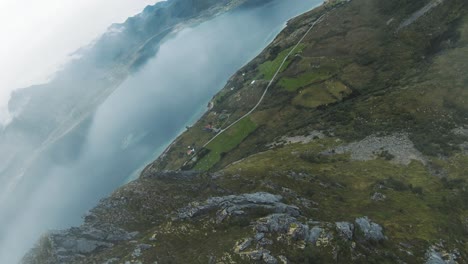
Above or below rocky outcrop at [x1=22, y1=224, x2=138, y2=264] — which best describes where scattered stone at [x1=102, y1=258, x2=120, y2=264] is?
below

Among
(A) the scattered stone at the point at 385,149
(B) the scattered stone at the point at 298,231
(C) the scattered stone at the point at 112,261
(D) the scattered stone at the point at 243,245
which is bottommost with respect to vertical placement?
(A) the scattered stone at the point at 385,149

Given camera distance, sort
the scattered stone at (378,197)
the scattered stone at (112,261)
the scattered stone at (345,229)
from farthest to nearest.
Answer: the scattered stone at (378,197) < the scattered stone at (345,229) < the scattered stone at (112,261)

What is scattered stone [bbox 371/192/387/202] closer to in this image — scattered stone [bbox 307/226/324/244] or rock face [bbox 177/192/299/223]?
rock face [bbox 177/192/299/223]

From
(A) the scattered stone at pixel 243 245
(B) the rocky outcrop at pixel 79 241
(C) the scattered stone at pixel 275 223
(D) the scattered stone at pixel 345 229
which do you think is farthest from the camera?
(B) the rocky outcrop at pixel 79 241

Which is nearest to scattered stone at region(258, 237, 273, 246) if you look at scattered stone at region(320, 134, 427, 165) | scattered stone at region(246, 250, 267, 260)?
scattered stone at region(246, 250, 267, 260)

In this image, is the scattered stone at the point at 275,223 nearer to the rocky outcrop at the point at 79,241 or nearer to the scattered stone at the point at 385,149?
the rocky outcrop at the point at 79,241

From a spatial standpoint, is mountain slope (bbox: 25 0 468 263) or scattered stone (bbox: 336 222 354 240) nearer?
mountain slope (bbox: 25 0 468 263)

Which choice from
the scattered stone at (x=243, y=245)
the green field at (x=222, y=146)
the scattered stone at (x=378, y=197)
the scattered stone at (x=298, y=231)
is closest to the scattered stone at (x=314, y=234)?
the scattered stone at (x=298, y=231)
